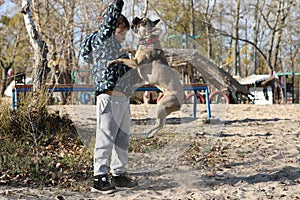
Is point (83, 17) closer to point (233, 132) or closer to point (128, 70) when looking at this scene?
point (233, 132)

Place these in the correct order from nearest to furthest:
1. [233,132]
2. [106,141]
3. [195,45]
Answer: [106,141]
[195,45]
[233,132]

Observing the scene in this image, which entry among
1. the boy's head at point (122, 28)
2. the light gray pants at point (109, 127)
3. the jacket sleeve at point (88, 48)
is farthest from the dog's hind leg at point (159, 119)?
the jacket sleeve at point (88, 48)

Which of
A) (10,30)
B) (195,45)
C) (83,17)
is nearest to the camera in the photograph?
(195,45)

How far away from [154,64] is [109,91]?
0.79m

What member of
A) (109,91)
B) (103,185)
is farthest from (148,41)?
(103,185)

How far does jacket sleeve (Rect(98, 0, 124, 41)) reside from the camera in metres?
3.43

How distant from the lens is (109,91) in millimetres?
3570

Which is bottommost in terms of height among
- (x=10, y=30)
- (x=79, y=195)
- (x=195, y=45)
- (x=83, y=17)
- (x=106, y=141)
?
(x=79, y=195)

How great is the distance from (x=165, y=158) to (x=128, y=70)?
139 centimetres

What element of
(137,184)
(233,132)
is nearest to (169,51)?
(137,184)

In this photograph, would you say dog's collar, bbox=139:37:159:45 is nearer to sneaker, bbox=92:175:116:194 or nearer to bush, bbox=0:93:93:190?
sneaker, bbox=92:175:116:194

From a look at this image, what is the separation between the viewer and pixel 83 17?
35.4ft

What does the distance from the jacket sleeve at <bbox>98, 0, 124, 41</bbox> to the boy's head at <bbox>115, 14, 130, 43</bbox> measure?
0.07m

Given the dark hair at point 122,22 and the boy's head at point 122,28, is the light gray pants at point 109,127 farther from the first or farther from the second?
the dark hair at point 122,22
